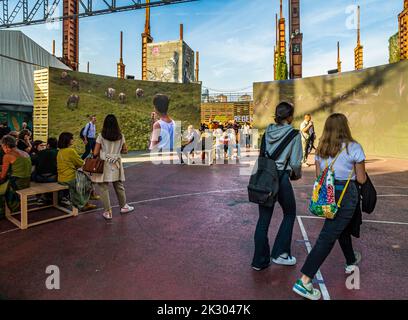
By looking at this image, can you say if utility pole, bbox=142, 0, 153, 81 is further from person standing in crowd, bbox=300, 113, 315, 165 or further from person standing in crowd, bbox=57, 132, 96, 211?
person standing in crowd, bbox=57, 132, 96, 211

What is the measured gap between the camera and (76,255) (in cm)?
385

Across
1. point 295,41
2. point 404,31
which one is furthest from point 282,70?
point 404,31

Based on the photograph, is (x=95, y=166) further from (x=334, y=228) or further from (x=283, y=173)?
(x=334, y=228)

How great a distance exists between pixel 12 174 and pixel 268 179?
14.5ft

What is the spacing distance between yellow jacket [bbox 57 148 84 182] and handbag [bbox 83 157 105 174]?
570mm

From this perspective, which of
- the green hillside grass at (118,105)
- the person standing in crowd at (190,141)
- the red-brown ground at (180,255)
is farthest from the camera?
the green hillside grass at (118,105)

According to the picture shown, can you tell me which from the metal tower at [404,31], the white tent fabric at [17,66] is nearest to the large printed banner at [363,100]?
the metal tower at [404,31]

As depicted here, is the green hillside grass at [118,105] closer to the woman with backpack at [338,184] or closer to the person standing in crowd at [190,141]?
the person standing in crowd at [190,141]

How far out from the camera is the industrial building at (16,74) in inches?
677

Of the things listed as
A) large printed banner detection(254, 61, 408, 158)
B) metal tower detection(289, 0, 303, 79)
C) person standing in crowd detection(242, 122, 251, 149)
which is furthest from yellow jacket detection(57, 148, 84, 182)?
metal tower detection(289, 0, 303, 79)

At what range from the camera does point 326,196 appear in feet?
9.29

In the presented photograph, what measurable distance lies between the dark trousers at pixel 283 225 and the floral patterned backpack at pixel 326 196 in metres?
0.43

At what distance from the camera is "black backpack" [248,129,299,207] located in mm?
3191
